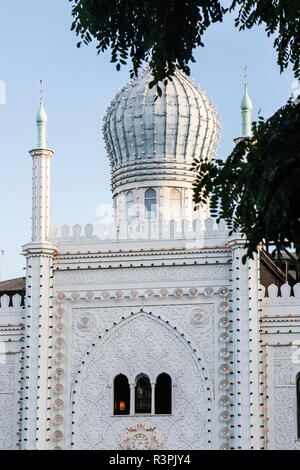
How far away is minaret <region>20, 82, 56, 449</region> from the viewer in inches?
749

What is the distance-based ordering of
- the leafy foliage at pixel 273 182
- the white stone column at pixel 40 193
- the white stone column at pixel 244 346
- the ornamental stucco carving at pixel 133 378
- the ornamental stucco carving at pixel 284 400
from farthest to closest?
the white stone column at pixel 40 193
the ornamental stucco carving at pixel 133 378
the ornamental stucco carving at pixel 284 400
the white stone column at pixel 244 346
the leafy foliage at pixel 273 182

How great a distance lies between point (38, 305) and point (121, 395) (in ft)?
8.95

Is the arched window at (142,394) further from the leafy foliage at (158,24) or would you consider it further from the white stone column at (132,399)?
the leafy foliage at (158,24)

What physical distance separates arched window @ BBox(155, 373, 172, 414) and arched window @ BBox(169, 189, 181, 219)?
→ 14.5 ft

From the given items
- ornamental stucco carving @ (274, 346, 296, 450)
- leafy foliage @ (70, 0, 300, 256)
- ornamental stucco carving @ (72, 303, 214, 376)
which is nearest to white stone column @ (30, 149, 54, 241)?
ornamental stucco carving @ (72, 303, 214, 376)

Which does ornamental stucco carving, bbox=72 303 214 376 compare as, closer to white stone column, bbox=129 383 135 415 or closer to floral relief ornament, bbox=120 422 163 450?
white stone column, bbox=129 383 135 415

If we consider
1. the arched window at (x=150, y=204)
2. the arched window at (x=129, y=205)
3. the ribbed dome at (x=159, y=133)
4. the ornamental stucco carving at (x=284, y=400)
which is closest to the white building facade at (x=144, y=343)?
the ornamental stucco carving at (x=284, y=400)

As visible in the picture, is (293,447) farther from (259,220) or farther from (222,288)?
(259,220)

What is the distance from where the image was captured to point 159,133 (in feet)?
71.6

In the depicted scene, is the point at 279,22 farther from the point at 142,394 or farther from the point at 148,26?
the point at 142,394

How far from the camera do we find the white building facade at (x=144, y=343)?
18547 millimetres

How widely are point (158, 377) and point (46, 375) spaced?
97.9 inches

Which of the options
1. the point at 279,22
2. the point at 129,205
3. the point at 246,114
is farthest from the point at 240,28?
the point at 129,205

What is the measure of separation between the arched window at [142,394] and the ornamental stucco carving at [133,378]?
194 millimetres
